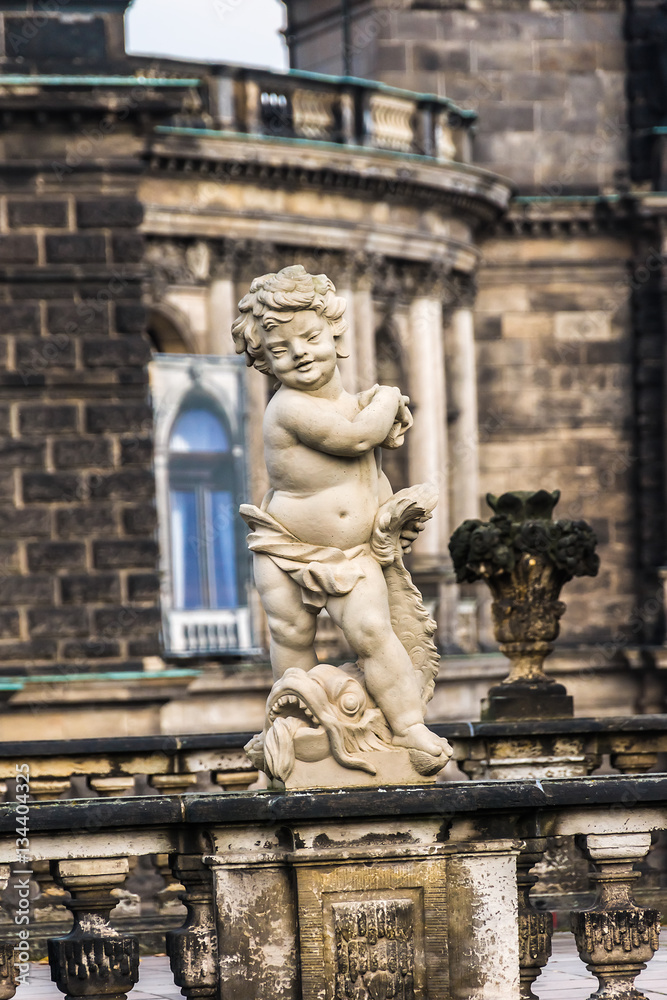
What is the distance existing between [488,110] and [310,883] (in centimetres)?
2206

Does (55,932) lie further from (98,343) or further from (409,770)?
(98,343)

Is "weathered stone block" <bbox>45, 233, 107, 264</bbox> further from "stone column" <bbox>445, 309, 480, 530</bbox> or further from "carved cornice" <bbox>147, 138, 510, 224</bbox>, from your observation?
"stone column" <bbox>445, 309, 480, 530</bbox>

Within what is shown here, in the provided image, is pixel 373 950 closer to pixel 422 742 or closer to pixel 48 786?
pixel 422 742

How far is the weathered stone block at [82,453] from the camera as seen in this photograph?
1691 cm

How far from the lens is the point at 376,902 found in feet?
26.0

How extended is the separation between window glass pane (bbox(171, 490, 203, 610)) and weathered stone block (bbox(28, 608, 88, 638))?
22.9 ft

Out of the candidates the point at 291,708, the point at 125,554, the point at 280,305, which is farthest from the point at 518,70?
the point at 291,708

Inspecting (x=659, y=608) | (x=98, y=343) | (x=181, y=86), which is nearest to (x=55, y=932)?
(x=98, y=343)

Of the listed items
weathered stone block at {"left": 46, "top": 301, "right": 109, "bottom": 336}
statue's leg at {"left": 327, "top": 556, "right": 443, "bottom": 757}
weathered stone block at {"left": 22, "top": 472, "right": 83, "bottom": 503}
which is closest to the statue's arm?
statue's leg at {"left": 327, "top": 556, "right": 443, "bottom": 757}

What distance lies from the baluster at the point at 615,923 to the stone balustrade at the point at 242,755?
347cm

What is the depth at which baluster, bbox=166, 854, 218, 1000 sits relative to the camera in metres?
7.98

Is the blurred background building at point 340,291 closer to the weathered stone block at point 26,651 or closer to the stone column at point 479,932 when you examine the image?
the weathered stone block at point 26,651

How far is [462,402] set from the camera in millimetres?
28031

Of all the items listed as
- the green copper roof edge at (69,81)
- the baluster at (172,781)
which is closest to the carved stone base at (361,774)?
the baluster at (172,781)
